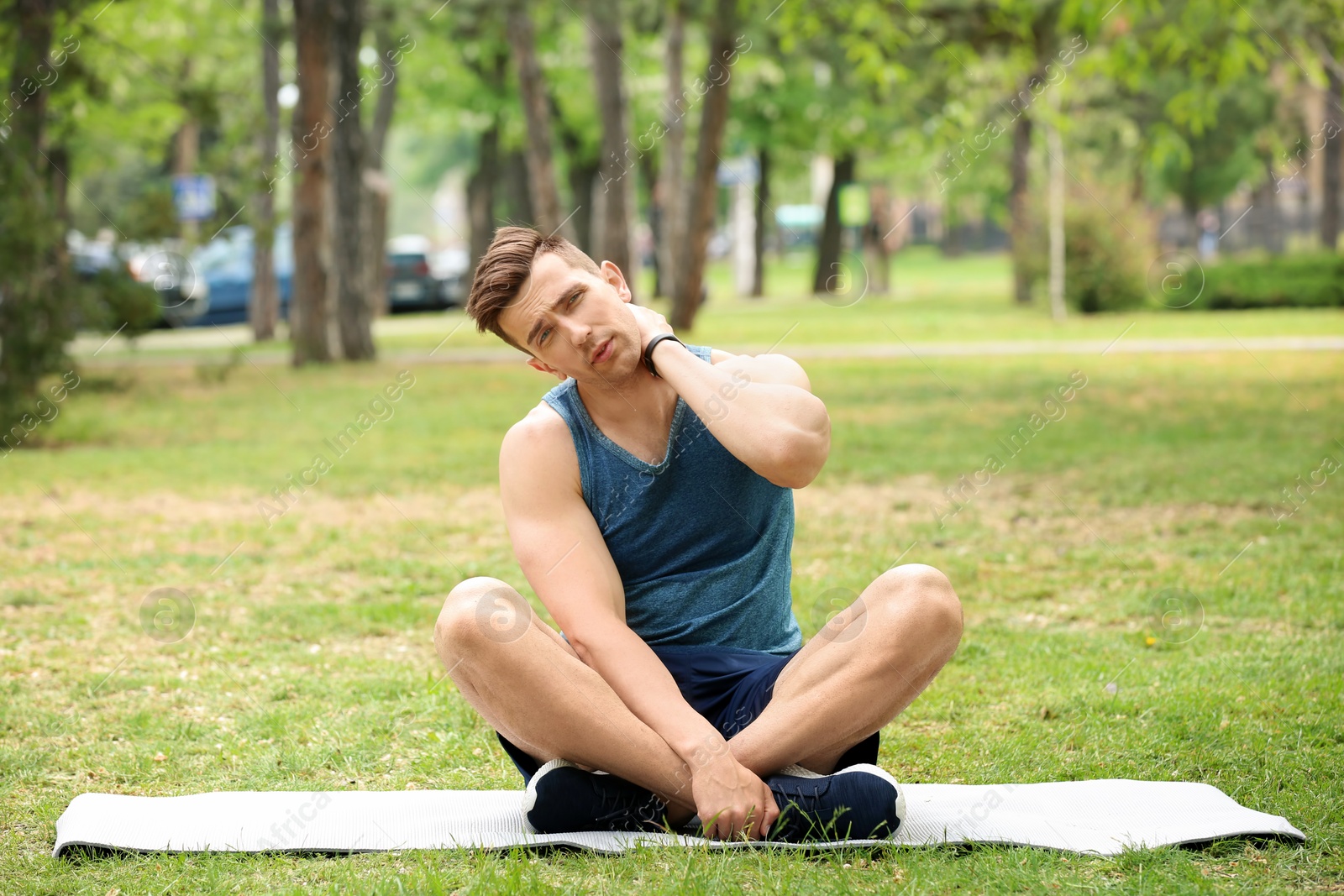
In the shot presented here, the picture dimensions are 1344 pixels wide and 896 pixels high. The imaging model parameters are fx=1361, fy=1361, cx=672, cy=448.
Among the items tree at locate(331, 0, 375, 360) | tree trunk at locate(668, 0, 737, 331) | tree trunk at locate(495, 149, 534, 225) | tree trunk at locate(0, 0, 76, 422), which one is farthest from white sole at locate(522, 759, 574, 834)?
tree trunk at locate(495, 149, 534, 225)

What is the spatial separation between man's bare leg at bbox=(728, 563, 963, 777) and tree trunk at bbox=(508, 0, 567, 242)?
16234 mm

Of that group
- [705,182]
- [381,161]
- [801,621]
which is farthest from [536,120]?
[801,621]

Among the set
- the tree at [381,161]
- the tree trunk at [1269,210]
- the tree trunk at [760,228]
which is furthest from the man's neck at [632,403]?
the tree trunk at [1269,210]

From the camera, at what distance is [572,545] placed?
324 cm

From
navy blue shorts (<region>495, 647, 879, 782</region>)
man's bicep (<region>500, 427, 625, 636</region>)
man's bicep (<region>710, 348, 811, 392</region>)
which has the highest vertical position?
man's bicep (<region>710, 348, 811, 392</region>)

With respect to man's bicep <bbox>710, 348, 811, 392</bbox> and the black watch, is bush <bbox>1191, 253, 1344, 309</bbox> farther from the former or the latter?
the black watch

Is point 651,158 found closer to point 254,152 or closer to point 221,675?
point 254,152

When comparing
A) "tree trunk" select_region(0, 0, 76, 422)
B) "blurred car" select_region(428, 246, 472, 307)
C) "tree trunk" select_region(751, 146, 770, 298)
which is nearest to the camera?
"tree trunk" select_region(0, 0, 76, 422)

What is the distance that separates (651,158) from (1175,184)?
58.0ft

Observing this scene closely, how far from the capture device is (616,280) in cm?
343

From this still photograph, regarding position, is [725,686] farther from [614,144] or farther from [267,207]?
[267,207]

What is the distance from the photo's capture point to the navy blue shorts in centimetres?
332

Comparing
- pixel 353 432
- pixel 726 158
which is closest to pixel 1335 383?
pixel 353 432

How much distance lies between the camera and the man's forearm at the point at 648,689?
3.08 metres
